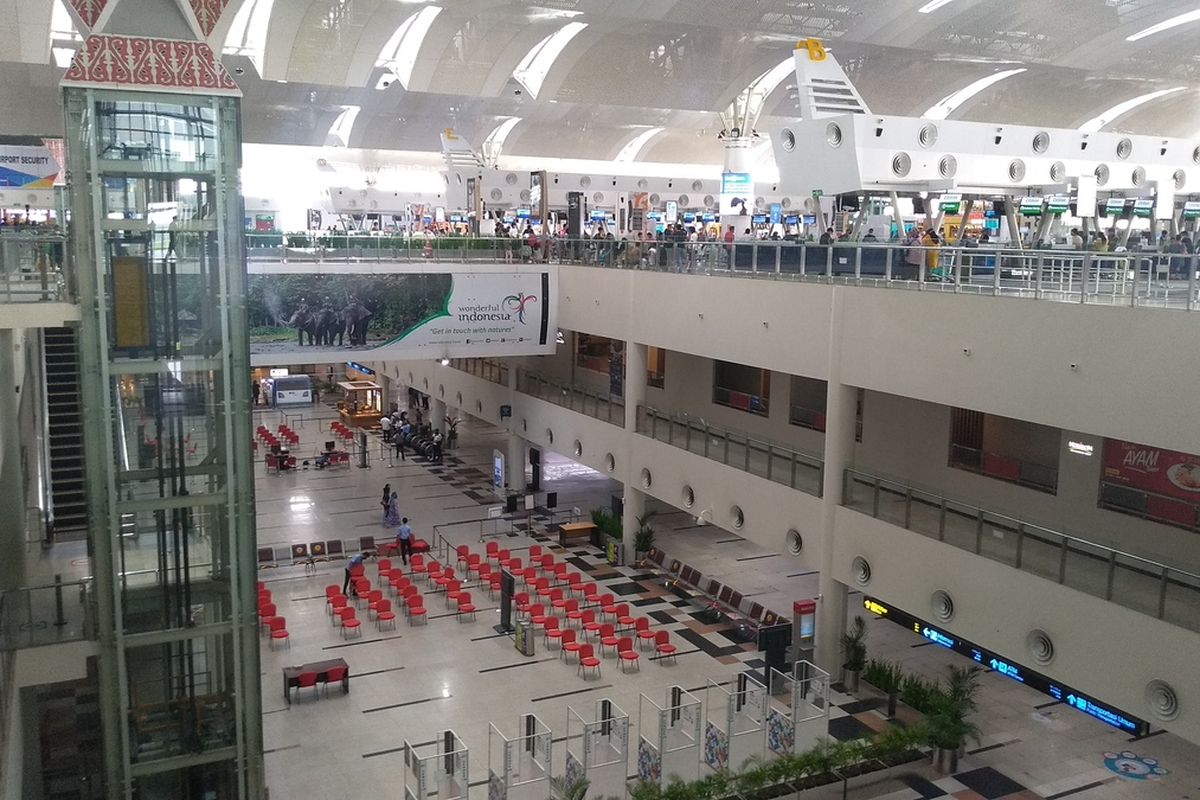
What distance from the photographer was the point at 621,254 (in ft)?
68.1

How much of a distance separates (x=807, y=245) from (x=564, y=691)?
7271 millimetres

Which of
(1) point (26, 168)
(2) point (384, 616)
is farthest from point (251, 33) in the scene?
(2) point (384, 616)

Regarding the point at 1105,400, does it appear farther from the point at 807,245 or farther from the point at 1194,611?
the point at 807,245

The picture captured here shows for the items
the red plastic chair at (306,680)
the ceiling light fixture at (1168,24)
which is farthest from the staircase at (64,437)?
the ceiling light fixture at (1168,24)

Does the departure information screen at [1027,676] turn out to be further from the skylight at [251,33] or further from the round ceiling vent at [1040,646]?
the skylight at [251,33]

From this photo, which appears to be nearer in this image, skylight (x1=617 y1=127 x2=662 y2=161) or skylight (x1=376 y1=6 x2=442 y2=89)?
skylight (x1=376 y1=6 x2=442 y2=89)

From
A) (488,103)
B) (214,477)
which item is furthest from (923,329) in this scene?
(488,103)

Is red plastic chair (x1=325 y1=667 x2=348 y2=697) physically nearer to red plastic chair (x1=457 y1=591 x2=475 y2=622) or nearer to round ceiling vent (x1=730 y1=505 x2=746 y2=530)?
red plastic chair (x1=457 y1=591 x2=475 y2=622)

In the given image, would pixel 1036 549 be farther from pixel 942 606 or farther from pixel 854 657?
pixel 854 657

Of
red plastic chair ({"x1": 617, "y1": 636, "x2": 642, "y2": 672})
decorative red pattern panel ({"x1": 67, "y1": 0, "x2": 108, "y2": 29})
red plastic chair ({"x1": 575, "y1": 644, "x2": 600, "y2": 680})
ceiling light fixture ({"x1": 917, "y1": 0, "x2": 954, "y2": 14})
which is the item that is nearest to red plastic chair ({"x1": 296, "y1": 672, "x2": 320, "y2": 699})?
red plastic chair ({"x1": 575, "y1": 644, "x2": 600, "y2": 680})

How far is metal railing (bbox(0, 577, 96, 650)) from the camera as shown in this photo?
346 inches

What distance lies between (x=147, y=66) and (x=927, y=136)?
9.78m

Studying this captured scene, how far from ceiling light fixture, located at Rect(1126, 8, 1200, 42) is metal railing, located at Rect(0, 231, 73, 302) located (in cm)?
2972

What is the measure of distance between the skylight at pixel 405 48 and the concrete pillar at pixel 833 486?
20.8 meters
